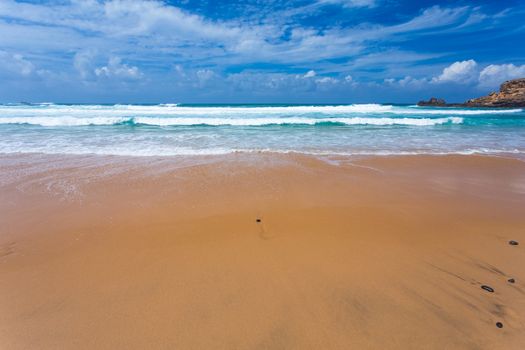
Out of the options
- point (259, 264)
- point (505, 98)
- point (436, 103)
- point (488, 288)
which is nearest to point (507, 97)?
point (505, 98)

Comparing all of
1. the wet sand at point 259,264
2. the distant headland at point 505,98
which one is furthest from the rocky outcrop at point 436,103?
the wet sand at point 259,264

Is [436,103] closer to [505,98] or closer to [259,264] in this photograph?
[505,98]

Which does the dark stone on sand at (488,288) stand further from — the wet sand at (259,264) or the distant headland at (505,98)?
the distant headland at (505,98)

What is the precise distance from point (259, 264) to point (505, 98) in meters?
52.5

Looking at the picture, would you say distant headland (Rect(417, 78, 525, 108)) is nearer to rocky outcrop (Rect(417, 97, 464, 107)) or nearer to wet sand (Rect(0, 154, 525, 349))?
Result: rocky outcrop (Rect(417, 97, 464, 107))

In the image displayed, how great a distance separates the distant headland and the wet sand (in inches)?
1848

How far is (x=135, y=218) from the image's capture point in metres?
3.78

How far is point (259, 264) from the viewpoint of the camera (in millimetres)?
2744

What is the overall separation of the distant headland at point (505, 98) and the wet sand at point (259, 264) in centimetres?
4695

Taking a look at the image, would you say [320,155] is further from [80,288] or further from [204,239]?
[80,288]

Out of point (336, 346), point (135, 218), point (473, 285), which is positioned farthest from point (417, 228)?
point (135, 218)

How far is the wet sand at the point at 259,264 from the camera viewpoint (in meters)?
1.98

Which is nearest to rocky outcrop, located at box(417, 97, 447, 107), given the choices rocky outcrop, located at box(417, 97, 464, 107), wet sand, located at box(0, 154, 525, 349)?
rocky outcrop, located at box(417, 97, 464, 107)

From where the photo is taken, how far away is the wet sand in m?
1.98
